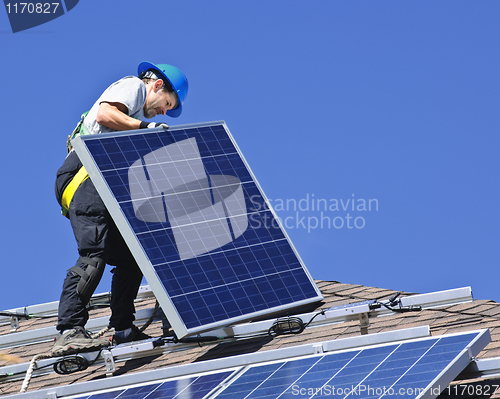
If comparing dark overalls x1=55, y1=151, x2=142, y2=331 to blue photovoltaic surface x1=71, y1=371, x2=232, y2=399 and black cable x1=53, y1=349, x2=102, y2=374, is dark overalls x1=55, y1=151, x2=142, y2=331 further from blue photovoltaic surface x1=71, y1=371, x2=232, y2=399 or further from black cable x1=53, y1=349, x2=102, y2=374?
blue photovoltaic surface x1=71, y1=371, x2=232, y2=399

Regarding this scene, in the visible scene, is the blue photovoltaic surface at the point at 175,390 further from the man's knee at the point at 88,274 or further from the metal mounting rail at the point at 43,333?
the metal mounting rail at the point at 43,333

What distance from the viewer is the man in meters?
5.87

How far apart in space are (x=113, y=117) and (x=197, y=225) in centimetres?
116

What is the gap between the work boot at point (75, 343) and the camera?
570 centimetres

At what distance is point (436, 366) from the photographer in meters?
3.97

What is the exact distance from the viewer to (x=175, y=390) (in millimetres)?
4523

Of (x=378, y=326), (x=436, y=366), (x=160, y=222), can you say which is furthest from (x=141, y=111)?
(x=436, y=366)

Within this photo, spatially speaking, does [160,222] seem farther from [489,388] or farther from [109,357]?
[489,388]

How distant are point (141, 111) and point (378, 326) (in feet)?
9.44

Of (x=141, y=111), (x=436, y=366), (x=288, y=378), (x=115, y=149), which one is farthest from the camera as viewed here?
(x=141, y=111)

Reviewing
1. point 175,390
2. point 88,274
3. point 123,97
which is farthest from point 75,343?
point 123,97

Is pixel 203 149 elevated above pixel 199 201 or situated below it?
above

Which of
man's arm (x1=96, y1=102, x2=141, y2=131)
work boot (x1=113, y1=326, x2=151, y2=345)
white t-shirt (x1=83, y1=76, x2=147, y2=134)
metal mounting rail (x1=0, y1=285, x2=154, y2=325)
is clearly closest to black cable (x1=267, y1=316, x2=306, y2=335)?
work boot (x1=113, y1=326, x2=151, y2=345)

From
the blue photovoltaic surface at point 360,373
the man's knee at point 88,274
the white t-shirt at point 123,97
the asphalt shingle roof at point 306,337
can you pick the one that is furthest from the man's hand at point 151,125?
the blue photovoltaic surface at point 360,373
